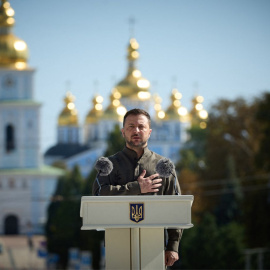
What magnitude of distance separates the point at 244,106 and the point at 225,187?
19.3ft

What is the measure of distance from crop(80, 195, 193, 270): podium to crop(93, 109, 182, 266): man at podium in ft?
1.51

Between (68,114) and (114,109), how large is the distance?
7.57 m

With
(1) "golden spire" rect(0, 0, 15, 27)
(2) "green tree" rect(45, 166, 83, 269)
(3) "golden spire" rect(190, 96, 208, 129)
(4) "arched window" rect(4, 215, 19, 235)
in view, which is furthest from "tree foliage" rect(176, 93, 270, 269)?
(3) "golden spire" rect(190, 96, 208, 129)

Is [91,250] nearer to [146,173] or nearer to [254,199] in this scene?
[254,199]

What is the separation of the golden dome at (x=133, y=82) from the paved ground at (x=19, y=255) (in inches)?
1153

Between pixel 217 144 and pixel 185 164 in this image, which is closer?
pixel 217 144

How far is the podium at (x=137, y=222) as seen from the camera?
21.3ft

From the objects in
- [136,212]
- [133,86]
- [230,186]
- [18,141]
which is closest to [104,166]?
[136,212]

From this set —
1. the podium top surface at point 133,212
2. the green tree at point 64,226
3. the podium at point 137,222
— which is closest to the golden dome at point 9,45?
the green tree at point 64,226

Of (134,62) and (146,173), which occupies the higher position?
(134,62)

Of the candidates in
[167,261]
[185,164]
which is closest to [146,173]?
[167,261]

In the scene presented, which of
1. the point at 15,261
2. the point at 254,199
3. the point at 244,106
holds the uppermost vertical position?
the point at 244,106

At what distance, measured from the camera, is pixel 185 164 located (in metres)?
75.4

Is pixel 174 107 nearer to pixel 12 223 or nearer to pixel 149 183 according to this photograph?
pixel 12 223
